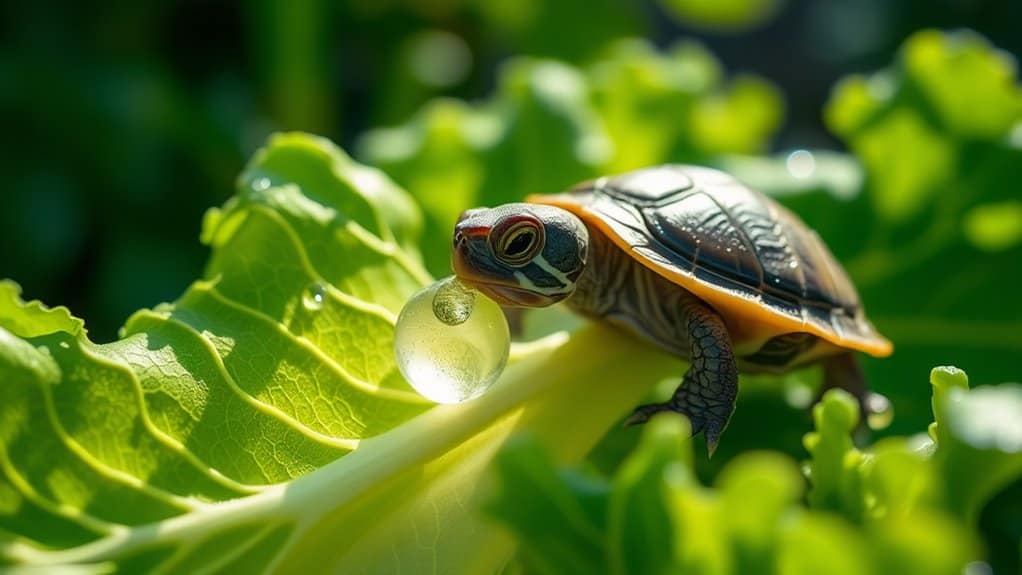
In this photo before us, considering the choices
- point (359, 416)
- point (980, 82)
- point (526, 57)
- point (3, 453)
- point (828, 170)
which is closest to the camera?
point (3, 453)

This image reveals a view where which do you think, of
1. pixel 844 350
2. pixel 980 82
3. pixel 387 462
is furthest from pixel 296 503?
pixel 980 82

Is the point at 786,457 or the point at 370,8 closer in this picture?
the point at 786,457

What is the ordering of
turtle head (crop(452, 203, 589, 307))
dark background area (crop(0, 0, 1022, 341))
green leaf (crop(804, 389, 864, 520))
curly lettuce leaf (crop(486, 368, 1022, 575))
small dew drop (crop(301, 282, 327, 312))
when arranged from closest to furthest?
curly lettuce leaf (crop(486, 368, 1022, 575)), green leaf (crop(804, 389, 864, 520)), turtle head (crop(452, 203, 589, 307)), small dew drop (crop(301, 282, 327, 312)), dark background area (crop(0, 0, 1022, 341))

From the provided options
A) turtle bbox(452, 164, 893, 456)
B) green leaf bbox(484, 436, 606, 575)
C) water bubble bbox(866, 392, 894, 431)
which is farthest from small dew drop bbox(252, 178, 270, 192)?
water bubble bbox(866, 392, 894, 431)

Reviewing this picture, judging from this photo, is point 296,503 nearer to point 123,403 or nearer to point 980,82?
point 123,403

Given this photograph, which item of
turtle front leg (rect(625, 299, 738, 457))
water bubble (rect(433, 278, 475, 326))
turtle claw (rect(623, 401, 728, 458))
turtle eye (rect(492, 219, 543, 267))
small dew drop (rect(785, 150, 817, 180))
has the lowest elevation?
small dew drop (rect(785, 150, 817, 180))

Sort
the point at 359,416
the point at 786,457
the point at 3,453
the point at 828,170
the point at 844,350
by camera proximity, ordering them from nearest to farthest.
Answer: the point at 3,453, the point at 359,416, the point at 844,350, the point at 786,457, the point at 828,170

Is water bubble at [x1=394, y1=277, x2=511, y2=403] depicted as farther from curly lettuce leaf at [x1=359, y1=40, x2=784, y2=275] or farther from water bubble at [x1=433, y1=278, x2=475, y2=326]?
curly lettuce leaf at [x1=359, y1=40, x2=784, y2=275]
